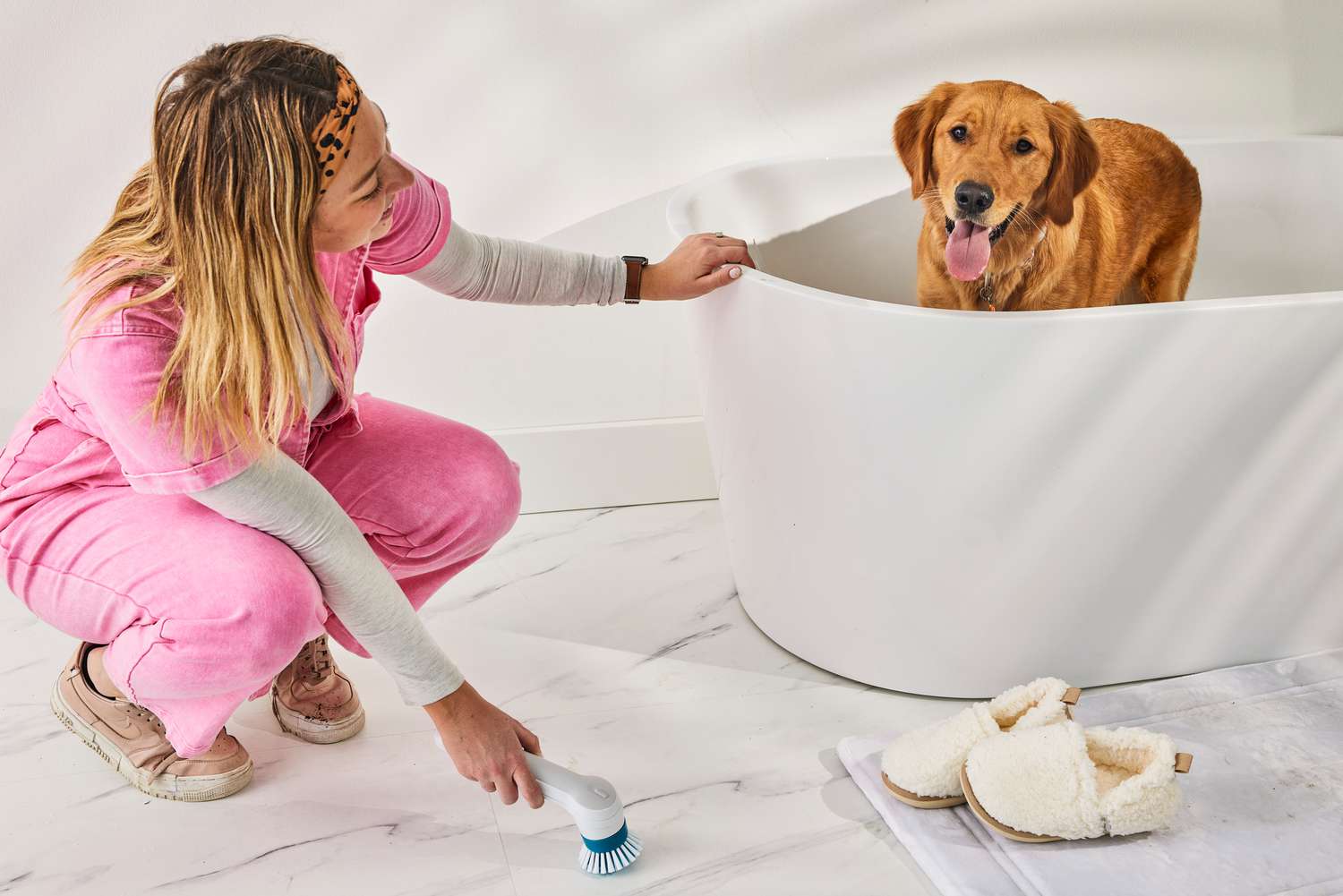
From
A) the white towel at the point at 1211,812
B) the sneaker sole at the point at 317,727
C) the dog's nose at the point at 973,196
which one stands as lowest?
the white towel at the point at 1211,812

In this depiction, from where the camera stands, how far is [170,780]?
1385mm

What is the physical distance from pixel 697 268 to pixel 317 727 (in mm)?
731

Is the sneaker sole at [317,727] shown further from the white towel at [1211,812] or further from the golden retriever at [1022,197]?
the golden retriever at [1022,197]

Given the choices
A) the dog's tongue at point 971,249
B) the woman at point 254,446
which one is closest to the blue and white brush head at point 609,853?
the woman at point 254,446

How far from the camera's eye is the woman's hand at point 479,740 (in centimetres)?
114

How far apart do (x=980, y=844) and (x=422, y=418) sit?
82 cm

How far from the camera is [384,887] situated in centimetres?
126

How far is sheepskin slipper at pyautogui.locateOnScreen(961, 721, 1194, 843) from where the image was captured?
1.25 metres

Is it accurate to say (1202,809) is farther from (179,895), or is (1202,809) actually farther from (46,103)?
(46,103)

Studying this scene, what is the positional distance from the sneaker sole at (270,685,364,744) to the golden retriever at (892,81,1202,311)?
3.05 ft

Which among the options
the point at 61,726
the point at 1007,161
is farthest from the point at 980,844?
the point at 61,726

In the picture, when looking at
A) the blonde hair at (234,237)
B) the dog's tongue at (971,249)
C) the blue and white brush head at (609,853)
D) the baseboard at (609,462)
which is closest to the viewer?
the blonde hair at (234,237)

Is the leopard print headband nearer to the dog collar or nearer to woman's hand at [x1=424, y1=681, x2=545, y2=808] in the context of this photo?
woman's hand at [x1=424, y1=681, x2=545, y2=808]

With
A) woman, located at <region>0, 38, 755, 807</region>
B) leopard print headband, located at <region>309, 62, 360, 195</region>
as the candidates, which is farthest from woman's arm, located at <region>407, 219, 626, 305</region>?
leopard print headband, located at <region>309, 62, 360, 195</region>
